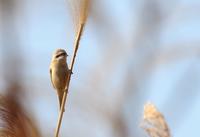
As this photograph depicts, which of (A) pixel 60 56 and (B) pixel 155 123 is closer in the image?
(B) pixel 155 123

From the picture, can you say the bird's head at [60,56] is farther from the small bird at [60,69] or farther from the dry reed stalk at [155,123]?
the dry reed stalk at [155,123]

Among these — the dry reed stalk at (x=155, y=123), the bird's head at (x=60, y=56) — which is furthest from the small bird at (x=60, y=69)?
the dry reed stalk at (x=155, y=123)

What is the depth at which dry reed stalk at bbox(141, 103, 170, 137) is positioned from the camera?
1.18 meters

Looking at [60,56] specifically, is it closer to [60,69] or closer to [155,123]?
[60,69]

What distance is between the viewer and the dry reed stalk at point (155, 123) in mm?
1182

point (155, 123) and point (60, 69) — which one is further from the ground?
point (60, 69)

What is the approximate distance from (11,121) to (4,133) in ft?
0.19

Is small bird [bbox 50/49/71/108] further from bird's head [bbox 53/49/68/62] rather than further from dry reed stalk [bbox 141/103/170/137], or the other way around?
dry reed stalk [bbox 141/103/170/137]

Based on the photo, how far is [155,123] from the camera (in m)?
1.23

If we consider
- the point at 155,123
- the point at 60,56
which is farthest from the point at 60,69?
the point at 155,123

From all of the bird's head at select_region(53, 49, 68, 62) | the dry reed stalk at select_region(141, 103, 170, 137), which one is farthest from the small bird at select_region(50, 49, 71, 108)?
the dry reed stalk at select_region(141, 103, 170, 137)

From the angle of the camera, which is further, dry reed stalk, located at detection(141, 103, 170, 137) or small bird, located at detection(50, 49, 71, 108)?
small bird, located at detection(50, 49, 71, 108)

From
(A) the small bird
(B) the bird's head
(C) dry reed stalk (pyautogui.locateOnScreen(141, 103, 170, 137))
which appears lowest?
(C) dry reed stalk (pyautogui.locateOnScreen(141, 103, 170, 137))

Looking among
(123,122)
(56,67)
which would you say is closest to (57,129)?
(123,122)
